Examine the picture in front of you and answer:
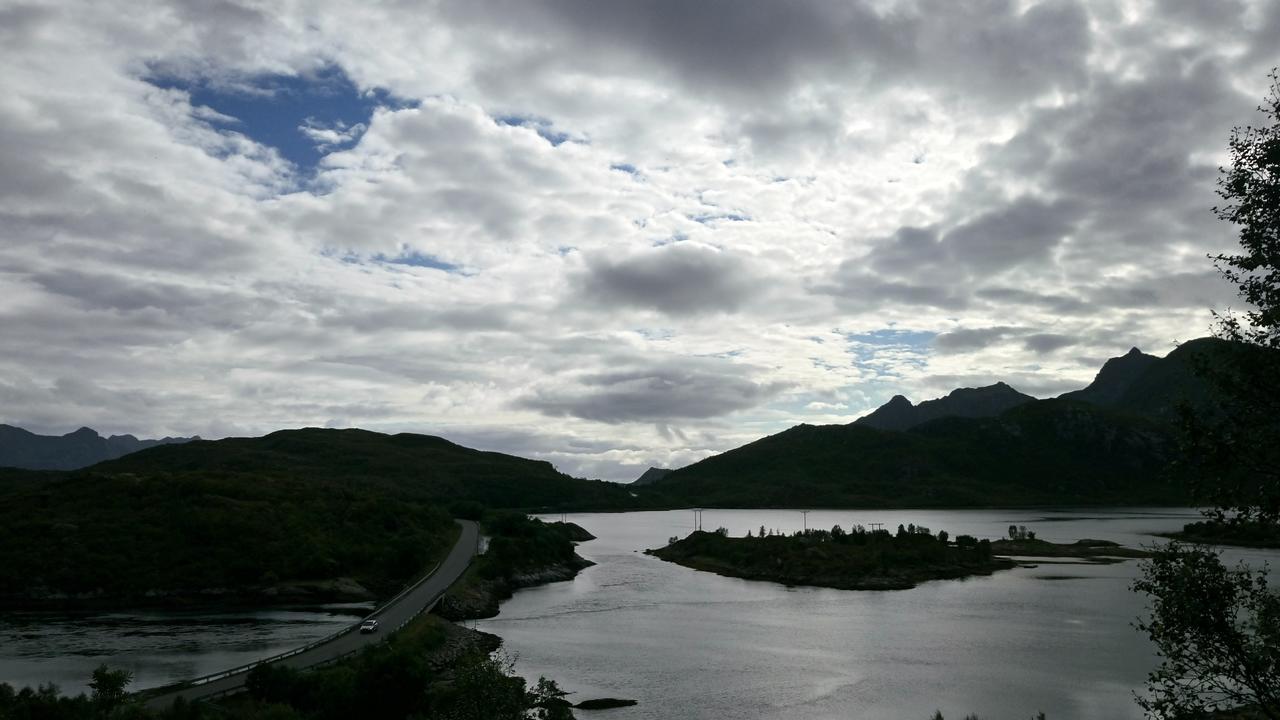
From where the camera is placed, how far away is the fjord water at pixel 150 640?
2611 inches

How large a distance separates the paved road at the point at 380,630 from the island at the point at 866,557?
51.5 metres

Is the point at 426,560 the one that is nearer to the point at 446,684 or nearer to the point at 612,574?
the point at 612,574

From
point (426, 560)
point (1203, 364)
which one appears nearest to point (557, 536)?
point (426, 560)

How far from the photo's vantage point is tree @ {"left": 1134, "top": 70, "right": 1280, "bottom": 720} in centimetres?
1692

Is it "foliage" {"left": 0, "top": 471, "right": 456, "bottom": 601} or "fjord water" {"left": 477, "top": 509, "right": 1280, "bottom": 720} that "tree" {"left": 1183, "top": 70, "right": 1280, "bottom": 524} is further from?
"foliage" {"left": 0, "top": 471, "right": 456, "bottom": 601}

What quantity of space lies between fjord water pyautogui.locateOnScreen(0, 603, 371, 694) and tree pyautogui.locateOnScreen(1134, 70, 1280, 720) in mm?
66346

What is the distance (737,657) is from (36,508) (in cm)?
11997

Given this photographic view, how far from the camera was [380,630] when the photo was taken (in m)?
75.0

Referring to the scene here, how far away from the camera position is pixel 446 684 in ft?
187

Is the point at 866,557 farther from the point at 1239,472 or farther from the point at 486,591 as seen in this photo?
the point at 1239,472

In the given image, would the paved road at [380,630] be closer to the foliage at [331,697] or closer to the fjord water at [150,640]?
the foliage at [331,697]

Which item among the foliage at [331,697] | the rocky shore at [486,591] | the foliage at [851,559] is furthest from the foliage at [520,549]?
the foliage at [331,697]

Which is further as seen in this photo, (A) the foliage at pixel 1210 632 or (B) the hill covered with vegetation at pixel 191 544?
(B) the hill covered with vegetation at pixel 191 544

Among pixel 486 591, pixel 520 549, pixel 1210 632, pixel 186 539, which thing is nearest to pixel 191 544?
pixel 186 539
